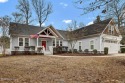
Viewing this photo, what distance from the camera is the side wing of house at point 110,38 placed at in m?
26.9

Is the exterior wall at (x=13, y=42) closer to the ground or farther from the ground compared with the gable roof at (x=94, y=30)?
closer to the ground

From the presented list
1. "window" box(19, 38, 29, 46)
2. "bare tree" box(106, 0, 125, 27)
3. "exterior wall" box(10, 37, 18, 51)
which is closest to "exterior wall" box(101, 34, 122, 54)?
"window" box(19, 38, 29, 46)

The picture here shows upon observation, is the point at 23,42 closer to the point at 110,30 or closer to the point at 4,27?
the point at 4,27

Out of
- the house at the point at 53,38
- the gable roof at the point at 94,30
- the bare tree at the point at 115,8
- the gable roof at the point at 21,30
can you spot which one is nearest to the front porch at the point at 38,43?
the house at the point at 53,38

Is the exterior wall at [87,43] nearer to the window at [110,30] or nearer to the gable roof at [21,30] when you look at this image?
the window at [110,30]

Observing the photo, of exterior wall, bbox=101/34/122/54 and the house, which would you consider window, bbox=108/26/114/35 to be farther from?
exterior wall, bbox=101/34/122/54

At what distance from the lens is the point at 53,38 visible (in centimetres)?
2894

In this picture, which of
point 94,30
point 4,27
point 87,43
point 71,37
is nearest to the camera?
point 4,27

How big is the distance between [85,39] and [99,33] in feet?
11.8

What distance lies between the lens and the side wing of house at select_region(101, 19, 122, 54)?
26864 mm

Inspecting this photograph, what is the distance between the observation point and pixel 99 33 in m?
26.2

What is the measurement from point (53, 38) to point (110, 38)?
9.77 metres

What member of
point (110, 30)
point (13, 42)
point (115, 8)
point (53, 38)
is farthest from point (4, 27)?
point (110, 30)

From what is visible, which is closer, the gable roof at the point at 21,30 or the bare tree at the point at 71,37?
the gable roof at the point at 21,30
